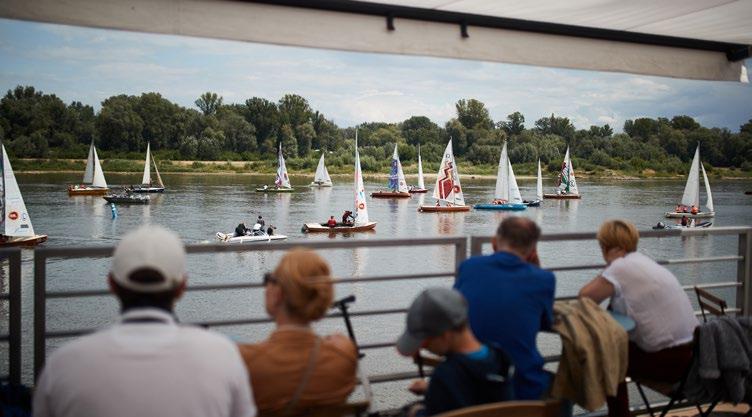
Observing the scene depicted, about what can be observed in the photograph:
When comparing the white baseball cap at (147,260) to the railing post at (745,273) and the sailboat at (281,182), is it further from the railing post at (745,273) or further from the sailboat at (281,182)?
the sailboat at (281,182)

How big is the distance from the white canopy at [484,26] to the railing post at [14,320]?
2.97 feet

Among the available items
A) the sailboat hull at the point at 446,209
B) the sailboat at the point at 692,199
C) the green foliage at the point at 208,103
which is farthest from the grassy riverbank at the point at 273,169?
the sailboat at the point at 692,199

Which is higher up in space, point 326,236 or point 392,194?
point 392,194

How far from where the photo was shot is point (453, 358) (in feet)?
5.84

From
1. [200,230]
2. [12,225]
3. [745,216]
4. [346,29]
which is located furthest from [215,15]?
[745,216]

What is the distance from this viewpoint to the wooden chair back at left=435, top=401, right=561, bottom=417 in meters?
1.48

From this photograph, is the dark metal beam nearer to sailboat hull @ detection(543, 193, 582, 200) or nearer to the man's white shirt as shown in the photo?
the man's white shirt

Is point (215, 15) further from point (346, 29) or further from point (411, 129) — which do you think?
point (411, 129)

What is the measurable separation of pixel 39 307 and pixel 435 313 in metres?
1.54

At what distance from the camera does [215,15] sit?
2.83 metres

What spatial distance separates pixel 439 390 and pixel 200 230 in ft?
153

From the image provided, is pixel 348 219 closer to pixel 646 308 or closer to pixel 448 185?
pixel 448 185

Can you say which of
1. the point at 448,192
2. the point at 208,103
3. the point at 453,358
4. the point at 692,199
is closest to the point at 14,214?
the point at 448,192

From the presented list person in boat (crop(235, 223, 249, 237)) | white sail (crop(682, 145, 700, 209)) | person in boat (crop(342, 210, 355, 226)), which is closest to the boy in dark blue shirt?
person in boat (crop(235, 223, 249, 237))
